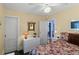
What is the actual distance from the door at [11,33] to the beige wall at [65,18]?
26.9 inches

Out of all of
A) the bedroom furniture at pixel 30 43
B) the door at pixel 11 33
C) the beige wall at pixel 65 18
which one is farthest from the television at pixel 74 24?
the door at pixel 11 33

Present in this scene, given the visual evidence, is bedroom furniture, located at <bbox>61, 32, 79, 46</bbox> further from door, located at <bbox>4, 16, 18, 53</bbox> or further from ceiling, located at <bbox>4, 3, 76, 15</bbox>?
door, located at <bbox>4, 16, 18, 53</bbox>

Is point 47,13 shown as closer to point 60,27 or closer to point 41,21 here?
point 41,21

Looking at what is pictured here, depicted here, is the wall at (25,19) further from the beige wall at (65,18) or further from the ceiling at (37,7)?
the beige wall at (65,18)

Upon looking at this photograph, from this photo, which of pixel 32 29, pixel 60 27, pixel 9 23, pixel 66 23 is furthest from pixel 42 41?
pixel 9 23

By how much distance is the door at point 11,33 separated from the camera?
1.66 metres

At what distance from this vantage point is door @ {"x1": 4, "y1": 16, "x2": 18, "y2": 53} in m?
1.66

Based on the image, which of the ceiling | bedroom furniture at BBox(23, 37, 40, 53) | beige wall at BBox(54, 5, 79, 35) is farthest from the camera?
bedroom furniture at BBox(23, 37, 40, 53)

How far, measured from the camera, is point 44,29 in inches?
68.8

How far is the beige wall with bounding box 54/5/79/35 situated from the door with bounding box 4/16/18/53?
2.24ft

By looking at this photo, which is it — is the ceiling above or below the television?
above

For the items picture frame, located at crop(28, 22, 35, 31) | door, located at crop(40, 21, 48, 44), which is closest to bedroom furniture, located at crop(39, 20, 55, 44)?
door, located at crop(40, 21, 48, 44)

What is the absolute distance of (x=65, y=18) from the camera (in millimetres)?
1740
